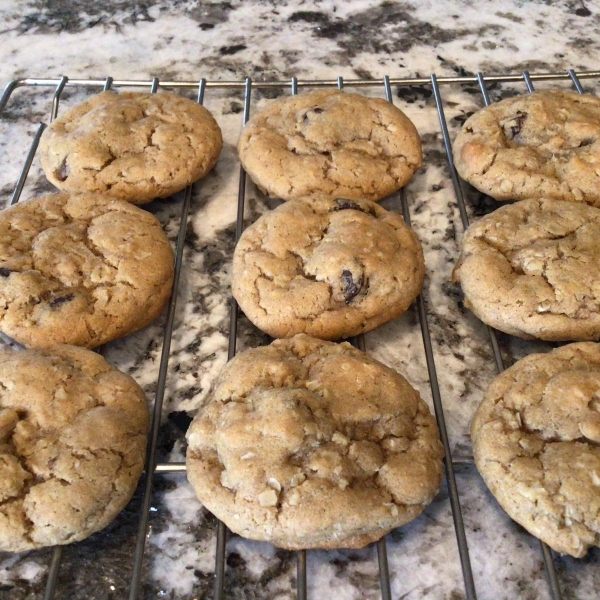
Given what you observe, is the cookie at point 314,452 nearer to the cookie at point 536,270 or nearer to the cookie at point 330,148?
the cookie at point 536,270

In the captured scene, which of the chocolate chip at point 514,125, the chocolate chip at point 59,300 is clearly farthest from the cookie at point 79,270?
the chocolate chip at point 514,125

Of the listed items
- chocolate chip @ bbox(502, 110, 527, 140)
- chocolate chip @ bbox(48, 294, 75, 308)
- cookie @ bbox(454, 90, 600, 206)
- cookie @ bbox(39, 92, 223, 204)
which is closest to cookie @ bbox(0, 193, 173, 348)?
chocolate chip @ bbox(48, 294, 75, 308)

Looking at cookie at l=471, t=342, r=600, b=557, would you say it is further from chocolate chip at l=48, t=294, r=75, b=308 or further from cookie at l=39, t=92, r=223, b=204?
cookie at l=39, t=92, r=223, b=204

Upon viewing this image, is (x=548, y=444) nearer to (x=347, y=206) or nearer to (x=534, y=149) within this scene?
(x=347, y=206)

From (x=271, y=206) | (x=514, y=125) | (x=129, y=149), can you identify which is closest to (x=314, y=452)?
(x=271, y=206)

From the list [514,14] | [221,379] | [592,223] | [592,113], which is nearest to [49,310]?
[221,379]

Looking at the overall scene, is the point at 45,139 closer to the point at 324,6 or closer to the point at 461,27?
the point at 324,6
